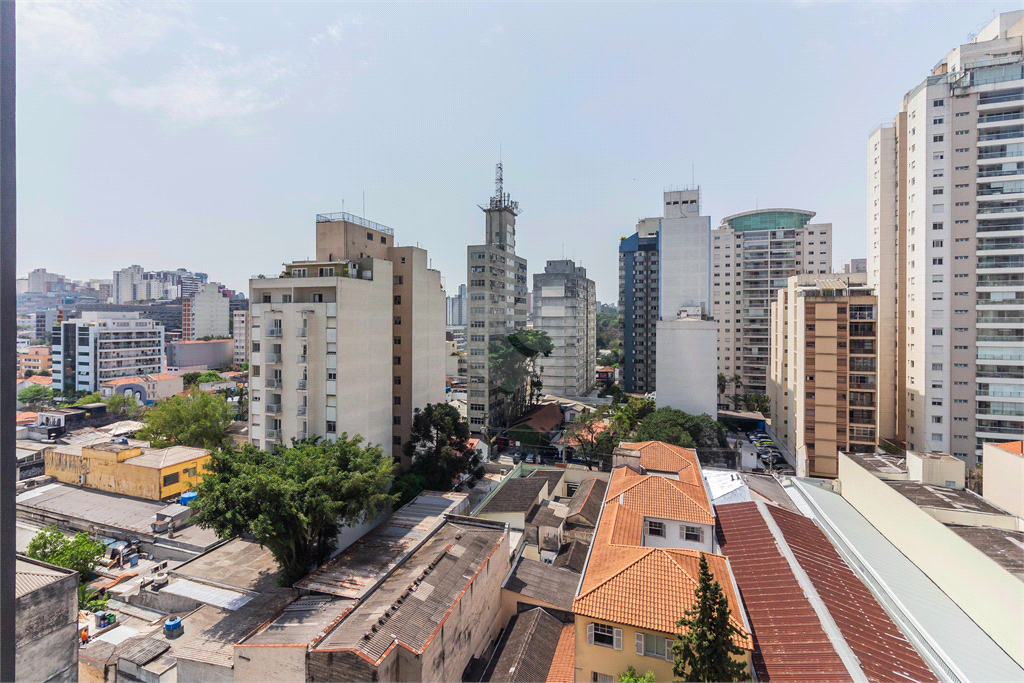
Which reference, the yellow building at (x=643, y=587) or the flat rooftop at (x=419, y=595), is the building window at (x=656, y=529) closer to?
the yellow building at (x=643, y=587)

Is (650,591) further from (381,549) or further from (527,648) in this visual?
(381,549)

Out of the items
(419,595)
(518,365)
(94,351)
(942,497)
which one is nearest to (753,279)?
(518,365)

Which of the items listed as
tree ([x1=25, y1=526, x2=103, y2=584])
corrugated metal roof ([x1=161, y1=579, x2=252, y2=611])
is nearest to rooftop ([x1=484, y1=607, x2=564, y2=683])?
corrugated metal roof ([x1=161, y1=579, x2=252, y2=611])

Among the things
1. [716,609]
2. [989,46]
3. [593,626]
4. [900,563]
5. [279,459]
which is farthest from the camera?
[989,46]

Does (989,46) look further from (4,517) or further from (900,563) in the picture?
(4,517)

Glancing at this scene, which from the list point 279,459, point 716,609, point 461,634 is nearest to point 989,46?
point 716,609

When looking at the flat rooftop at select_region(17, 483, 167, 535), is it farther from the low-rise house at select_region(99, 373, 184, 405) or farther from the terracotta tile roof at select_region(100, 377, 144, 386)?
the terracotta tile roof at select_region(100, 377, 144, 386)
